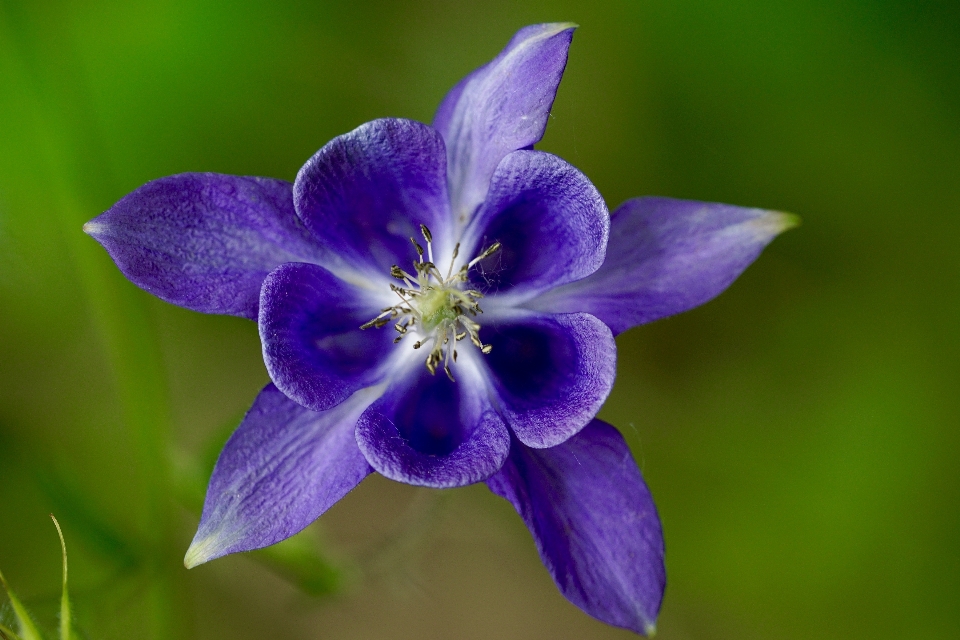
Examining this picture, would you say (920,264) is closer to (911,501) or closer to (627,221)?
(911,501)

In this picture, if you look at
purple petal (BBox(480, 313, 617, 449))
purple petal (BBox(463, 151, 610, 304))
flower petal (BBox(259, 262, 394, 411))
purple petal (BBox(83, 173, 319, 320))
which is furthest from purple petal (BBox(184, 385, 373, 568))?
purple petal (BBox(463, 151, 610, 304))

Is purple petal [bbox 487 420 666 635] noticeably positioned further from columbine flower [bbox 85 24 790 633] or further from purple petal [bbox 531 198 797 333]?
purple petal [bbox 531 198 797 333]

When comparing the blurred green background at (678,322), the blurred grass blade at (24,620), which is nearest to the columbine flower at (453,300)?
the blurred grass blade at (24,620)

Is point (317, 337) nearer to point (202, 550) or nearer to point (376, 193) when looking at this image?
point (376, 193)

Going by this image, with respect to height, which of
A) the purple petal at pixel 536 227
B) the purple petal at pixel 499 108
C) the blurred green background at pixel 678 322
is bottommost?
the blurred green background at pixel 678 322

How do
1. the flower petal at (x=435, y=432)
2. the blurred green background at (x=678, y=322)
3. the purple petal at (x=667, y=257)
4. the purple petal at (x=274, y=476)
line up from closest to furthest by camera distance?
the flower petal at (x=435, y=432) < the purple petal at (x=274, y=476) < the purple petal at (x=667, y=257) < the blurred green background at (x=678, y=322)

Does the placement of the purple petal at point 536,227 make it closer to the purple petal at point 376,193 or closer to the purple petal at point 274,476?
the purple petal at point 376,193
